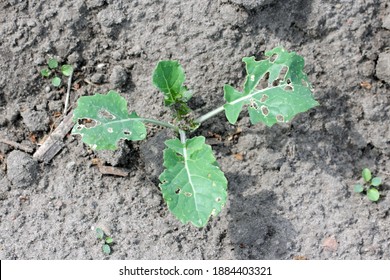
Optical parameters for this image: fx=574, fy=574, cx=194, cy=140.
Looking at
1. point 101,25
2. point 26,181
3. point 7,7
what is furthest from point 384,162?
point 7,7

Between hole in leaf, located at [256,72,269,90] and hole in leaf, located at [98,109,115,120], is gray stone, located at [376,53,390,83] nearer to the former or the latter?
hole in leaf, located at [256,72,269,90]

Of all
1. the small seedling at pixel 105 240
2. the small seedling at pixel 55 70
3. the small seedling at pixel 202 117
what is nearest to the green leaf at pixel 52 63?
the small seedling at pixel 55 70

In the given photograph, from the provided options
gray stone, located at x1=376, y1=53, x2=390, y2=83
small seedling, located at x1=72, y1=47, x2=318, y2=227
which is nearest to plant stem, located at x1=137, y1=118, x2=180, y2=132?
small seedling, located at x1=72, y1=47, x2=318, y2=227

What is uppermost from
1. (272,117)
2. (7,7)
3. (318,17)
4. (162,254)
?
(7,7)

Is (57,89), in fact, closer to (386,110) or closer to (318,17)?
(318,17)

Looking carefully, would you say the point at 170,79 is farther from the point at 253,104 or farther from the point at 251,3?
the point at 251,3

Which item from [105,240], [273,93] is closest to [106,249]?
[105,240]
